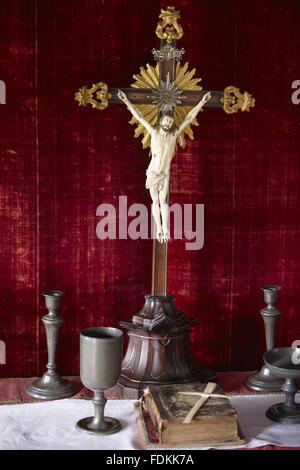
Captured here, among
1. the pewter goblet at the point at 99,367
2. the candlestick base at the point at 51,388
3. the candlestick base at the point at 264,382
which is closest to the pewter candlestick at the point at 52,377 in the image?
the candlestick base at the point at 51,388

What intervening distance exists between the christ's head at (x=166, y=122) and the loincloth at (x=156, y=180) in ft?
0.59

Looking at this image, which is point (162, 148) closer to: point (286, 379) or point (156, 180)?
point (156, 180)

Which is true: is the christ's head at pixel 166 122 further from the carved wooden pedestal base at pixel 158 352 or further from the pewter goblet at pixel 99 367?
the pewter goblet at pixel 99 367

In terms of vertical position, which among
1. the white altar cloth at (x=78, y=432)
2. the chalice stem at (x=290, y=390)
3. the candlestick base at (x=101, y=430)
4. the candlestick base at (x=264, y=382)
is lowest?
the white altar cloth at (x=78, y=432)

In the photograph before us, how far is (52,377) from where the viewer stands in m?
2.59

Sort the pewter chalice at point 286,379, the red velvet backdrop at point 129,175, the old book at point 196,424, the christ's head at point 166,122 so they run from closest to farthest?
the old book at point 196,424 < the pewter chalice at point 286,379 < the christ's head at point 166,122 < the red velvet backdrop at point 129,175

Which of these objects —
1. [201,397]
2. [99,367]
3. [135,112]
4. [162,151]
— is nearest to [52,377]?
[99,367]

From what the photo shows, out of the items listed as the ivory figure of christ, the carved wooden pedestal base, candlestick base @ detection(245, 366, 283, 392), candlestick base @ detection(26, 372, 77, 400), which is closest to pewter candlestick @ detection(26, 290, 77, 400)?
candlestick base @ detection(26, 372, 77, 400)

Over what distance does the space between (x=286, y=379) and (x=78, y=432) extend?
782mm

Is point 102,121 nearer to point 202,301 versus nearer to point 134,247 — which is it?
point 134,247

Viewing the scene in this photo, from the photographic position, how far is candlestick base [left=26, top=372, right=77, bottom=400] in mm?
2527

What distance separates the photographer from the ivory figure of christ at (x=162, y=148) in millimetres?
2543
